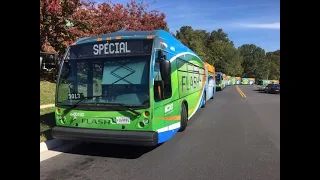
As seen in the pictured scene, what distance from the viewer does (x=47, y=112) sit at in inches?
421

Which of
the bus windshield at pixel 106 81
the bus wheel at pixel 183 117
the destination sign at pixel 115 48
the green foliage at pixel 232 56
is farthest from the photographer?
the green foliage at pixel 232 56

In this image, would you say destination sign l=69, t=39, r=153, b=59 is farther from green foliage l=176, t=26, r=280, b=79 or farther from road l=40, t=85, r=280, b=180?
green foliage l=176, t=26, r=280, b=79

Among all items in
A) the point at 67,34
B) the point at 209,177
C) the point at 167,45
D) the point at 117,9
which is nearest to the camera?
the point at 209,177

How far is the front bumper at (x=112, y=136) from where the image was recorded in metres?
5.62

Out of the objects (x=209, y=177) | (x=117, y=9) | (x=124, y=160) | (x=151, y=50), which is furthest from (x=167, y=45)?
(x=117, y=9)

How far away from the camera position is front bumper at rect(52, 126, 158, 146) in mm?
5617

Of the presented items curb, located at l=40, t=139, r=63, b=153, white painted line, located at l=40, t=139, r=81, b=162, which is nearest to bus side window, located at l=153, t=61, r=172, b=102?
white painted line, located at l=40, t=139, r=81, b=162

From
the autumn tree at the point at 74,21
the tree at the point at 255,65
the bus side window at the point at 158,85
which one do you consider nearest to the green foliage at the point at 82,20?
the autumn tree at the point at 74,21

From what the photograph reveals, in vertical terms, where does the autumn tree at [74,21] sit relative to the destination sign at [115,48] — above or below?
above

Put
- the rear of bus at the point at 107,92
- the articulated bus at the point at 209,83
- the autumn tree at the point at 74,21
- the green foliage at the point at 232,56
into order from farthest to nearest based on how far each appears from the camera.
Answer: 1. the green foliage at the point at 232,56
2. the articulated bus at the point at 209,83
3. the autumn tree at the point at 74,21
4. the rear of bus at the point at 107,92

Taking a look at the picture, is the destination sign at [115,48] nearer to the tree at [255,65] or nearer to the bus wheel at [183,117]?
the bus wheel at [183,117]

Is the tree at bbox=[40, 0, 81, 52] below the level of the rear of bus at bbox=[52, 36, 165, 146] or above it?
above
